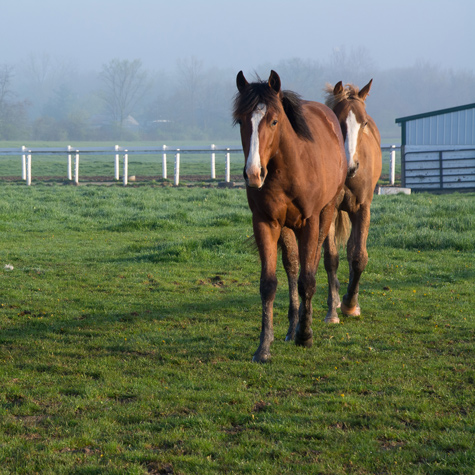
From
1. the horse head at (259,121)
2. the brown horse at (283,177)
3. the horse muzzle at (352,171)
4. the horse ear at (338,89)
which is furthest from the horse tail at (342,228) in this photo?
the horse head at (259,121)

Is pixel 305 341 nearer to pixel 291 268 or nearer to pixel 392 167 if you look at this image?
pixel 291 268

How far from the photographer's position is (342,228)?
24.9 ft

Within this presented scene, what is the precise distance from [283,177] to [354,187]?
1.86m

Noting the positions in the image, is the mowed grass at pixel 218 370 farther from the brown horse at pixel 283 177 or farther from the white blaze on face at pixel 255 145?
the white blaze on face at pixel 255 145

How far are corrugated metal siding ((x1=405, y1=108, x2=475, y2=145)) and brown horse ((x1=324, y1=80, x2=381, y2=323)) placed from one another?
66.5 ft

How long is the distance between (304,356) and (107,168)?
1589 inches

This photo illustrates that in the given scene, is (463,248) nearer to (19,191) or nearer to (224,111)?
(19,191)

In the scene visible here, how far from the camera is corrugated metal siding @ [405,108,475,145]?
25578 millimetres

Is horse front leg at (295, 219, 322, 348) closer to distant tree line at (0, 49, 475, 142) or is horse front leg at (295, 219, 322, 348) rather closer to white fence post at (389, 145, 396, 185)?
white fence post at (389, 145, 396, 185)

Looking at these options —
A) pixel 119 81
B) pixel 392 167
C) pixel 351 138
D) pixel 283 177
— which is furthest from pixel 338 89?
pixel 119 81

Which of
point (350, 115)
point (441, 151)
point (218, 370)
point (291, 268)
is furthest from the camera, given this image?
point (441, 151)

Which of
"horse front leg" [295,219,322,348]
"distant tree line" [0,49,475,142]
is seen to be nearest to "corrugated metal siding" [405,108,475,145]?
"horse front leg" [295,219,322,348]

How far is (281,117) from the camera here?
5125mm

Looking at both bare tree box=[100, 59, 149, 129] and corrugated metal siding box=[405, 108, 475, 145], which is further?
bare tree box=[100, 59, 149, 129]
